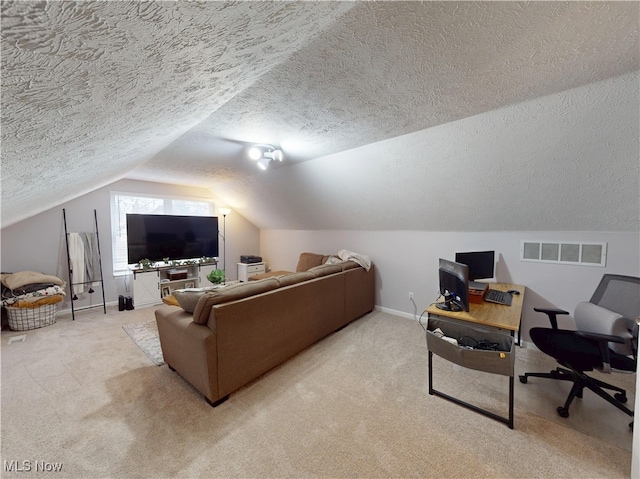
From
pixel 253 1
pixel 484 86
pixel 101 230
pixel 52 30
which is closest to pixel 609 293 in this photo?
pixel 484 86

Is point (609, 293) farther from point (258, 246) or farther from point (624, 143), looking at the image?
point (258, 246)

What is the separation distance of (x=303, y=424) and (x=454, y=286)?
167cm

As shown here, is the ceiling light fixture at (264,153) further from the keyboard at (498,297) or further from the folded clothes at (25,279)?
the folded clothes at (25,279)

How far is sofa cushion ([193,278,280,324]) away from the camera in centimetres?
197

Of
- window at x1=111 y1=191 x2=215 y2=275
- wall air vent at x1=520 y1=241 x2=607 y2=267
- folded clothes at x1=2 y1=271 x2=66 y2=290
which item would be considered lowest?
folded clothes at x1=2 y1=271 x2=66 y2=290

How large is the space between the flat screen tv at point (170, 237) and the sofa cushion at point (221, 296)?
10.0ft

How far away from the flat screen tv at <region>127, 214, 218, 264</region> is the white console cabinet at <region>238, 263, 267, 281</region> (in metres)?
0.71

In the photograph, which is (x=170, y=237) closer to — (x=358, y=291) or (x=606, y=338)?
(x=358, y=291)

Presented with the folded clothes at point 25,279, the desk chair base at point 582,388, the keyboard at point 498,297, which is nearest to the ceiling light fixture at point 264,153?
the keyboard at point 498,297

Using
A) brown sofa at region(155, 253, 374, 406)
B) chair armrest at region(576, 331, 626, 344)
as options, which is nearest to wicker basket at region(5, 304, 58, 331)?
brown sofa at region(155, 253, 374, 406)

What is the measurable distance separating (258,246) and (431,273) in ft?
13.9

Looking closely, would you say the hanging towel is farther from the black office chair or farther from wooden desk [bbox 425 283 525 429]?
the black office chair

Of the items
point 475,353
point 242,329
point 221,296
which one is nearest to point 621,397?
point 475,353

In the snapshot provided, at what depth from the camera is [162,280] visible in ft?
14.9
